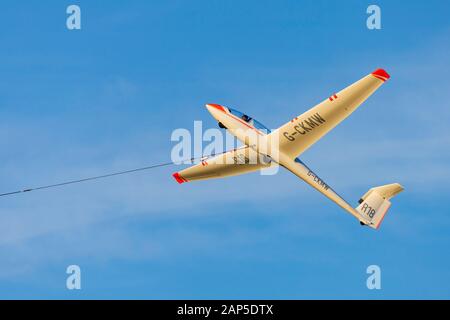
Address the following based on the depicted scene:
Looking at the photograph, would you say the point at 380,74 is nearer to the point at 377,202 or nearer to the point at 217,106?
the point at 377,202

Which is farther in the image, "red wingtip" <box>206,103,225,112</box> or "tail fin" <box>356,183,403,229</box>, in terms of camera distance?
"tail fin" <box>356,183,403,229</box>

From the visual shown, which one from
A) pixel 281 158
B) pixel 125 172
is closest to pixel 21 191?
pixel 125 172

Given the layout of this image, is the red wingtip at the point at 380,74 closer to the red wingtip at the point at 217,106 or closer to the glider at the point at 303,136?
the glider at the point at 303,136

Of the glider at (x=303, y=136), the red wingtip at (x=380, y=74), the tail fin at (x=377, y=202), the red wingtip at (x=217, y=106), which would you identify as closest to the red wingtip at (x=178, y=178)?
the glider at (x=303, y=136)

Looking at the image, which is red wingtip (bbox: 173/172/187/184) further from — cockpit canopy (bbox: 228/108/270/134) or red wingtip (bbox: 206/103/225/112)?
cockpit canopy (bbox: 228/108/270/134)

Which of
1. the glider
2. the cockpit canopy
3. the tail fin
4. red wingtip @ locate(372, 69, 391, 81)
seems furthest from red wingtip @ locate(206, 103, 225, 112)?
the tail fin

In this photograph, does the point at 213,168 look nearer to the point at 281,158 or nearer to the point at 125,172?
the point at 281,158

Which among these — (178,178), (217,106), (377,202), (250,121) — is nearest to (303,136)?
(250,121)
